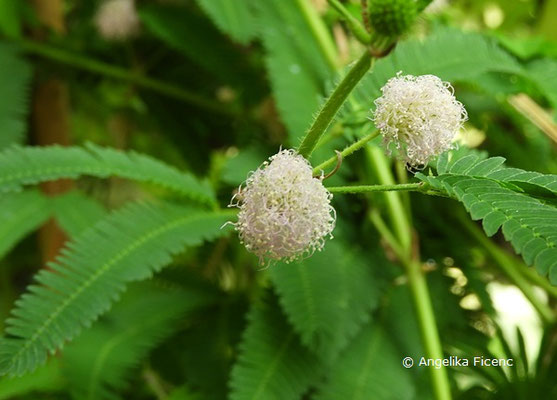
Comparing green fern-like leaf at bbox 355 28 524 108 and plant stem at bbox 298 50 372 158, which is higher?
plant stem at bbox 298 50 372 158

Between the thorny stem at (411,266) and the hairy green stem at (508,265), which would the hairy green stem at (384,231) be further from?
the hairy green stem at (508,265)

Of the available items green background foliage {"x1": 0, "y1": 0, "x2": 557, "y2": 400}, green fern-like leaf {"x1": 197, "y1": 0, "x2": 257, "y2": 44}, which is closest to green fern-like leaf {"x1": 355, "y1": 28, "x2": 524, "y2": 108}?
green background foliage {"x1": 0, "y1": 0, "x2": 557, "y2": 400}

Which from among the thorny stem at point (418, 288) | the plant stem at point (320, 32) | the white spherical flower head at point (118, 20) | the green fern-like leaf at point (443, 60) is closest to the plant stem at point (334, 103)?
the thorny stem at point (418, 288)

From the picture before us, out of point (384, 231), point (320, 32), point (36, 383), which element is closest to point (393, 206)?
point (384, 231)

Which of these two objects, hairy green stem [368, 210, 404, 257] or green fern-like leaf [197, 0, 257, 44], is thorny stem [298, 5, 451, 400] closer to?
hairy green stem [368, 210, 404, 257]

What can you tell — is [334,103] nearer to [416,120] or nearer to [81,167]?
[416,120]
